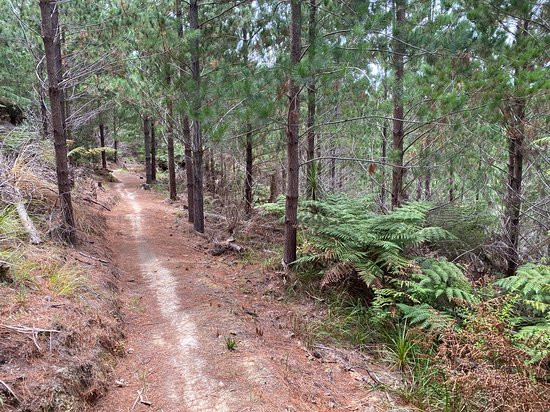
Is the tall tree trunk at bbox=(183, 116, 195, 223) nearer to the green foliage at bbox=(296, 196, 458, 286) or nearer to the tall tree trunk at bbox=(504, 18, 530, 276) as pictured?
the green foliage at bbox=(296, 196, 458, 286)

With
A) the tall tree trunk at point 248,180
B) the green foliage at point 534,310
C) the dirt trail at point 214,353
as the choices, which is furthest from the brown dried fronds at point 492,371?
the tall tree trunk at point 248,180

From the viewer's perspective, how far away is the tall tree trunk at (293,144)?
5.52 m

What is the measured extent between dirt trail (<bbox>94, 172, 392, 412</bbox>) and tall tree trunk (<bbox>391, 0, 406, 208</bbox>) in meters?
2.88

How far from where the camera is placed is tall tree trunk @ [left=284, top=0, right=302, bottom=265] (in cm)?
552

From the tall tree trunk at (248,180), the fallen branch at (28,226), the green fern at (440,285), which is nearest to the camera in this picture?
the green fern at (440,285)

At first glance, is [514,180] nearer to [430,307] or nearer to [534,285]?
[534,285]

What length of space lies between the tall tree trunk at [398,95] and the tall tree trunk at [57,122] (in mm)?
5015

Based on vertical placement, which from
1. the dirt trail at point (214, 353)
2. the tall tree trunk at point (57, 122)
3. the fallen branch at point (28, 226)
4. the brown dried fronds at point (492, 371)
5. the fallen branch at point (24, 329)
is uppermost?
the tall tree trunk at point (57, 122)

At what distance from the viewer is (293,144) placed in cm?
596

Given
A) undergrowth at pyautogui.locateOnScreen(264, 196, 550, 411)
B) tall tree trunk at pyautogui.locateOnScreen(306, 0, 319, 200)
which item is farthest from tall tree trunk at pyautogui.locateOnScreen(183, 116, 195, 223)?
Answer: undergrowth at pyautogui.locateOnScreen(264, 196, 550, 411)

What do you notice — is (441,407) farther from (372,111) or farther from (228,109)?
(372,111)

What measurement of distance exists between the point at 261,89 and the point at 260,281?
3248 millimetres

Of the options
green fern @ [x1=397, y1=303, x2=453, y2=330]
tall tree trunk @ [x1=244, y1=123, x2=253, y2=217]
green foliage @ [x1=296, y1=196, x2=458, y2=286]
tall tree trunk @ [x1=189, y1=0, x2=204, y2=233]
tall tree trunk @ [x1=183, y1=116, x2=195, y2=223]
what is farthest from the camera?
tall tree trunk @ [x1=244, y1=123, x2=253, y2=217]

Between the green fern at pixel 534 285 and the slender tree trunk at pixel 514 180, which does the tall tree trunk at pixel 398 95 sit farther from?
the green fern at pixel 534 285
